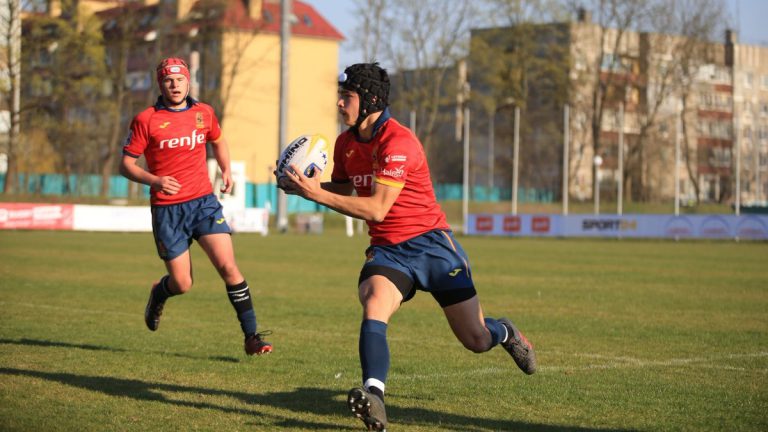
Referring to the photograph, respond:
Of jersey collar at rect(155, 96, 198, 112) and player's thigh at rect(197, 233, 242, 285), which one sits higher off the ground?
jersey collar at rect(155, 96, 198, 112)

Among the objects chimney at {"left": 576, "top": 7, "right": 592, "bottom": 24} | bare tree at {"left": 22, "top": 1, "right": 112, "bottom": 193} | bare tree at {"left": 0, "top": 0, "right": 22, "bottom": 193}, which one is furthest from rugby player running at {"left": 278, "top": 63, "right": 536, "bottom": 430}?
chimney at {"left": 576, "top": 7, "right": 592, "bottom": 24}

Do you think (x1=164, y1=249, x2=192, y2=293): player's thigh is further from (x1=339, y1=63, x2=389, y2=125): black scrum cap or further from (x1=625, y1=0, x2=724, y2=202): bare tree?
(x1=625, y1=0, x2=724, y2=202): bare tree

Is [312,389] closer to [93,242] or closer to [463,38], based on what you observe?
[93,242]

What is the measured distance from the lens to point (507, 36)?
7088 cm

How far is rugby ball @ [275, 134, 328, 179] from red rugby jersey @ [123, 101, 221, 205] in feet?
10.3

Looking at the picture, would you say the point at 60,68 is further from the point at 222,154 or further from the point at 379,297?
the point at 379,297

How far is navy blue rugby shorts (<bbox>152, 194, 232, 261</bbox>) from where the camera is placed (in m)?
10.4

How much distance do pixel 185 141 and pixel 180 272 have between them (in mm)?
1261

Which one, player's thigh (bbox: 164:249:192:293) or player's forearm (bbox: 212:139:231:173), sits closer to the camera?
player's thigh (bbox: 164:249:192:293)

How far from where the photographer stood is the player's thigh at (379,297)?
23.4ft

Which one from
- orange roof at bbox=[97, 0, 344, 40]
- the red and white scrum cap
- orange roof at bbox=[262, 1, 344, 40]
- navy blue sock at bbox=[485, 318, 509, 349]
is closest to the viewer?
navy blue sock at bbox=[485, 318, 509, 349]

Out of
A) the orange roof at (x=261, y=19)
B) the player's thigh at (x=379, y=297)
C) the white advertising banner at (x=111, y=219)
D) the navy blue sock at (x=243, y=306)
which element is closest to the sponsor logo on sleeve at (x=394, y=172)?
the player's thigh at (x=379, y=297)

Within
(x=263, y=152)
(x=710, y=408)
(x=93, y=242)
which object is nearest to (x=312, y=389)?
(x=710, y=408)

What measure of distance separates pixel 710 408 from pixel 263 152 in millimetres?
79269
